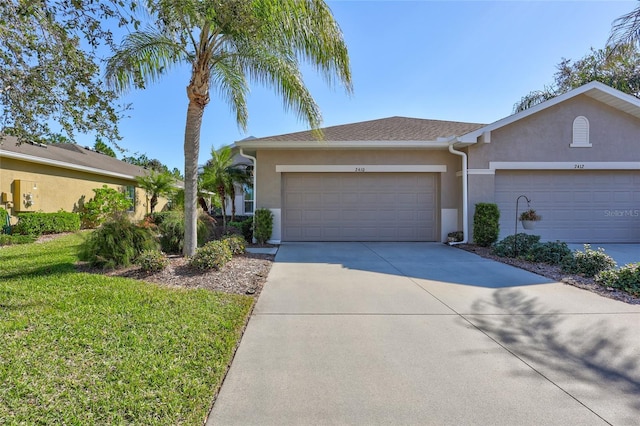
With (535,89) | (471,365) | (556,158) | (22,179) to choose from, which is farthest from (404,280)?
(535,89)

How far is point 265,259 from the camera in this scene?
758cm

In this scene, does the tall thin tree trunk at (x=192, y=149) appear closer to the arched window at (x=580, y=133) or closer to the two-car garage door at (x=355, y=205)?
the two-car garage door at (x=355, y=205)

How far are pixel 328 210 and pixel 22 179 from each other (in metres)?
10.9

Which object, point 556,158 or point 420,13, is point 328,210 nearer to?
point 420,13

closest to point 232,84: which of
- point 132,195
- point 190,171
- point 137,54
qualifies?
point 137,54

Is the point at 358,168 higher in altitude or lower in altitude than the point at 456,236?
higher

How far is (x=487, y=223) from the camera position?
9.37m

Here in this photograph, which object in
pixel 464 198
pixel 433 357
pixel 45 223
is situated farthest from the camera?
pixel 45 223

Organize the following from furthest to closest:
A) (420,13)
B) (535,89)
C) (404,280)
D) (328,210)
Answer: (535,89), (328,210), (420,13), (404,280)

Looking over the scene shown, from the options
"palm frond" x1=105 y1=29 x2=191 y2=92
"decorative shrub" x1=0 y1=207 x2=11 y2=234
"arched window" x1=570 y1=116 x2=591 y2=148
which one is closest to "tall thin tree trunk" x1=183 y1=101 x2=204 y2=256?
"palm frond" x1=105 y1=29 x2=191 y2=92

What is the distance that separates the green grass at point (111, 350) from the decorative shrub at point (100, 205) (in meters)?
10.4

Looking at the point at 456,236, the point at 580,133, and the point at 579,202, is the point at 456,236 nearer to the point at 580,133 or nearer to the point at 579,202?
the point at 579,202

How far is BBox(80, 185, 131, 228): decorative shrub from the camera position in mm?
14188

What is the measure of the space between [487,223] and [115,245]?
31.5ft
